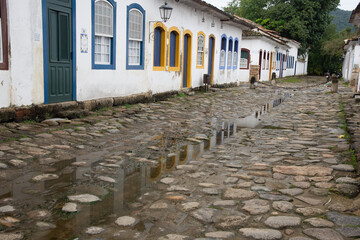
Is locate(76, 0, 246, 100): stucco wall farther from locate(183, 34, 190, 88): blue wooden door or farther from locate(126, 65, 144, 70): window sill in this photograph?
locate(183, 34, 190, 88): blue wooden door

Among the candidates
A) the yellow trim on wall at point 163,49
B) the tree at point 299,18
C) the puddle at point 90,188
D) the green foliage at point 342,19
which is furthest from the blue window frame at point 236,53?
the green foliage at point 342,19

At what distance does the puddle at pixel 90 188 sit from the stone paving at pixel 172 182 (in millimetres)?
12

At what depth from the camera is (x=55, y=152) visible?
5527 millimetres

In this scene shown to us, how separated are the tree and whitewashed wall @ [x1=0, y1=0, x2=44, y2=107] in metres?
33.2

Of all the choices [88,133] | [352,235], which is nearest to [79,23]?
[88,133]

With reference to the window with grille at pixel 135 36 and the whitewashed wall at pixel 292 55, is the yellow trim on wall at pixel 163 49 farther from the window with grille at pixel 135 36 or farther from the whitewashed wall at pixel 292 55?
the whitewashed wall at pixel 292 55

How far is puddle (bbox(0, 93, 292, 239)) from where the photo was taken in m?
3.25

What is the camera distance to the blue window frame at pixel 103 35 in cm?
974

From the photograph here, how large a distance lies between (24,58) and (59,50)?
1078mm

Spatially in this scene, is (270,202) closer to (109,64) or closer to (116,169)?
(116,169)

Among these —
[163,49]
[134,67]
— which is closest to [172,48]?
[163,49]

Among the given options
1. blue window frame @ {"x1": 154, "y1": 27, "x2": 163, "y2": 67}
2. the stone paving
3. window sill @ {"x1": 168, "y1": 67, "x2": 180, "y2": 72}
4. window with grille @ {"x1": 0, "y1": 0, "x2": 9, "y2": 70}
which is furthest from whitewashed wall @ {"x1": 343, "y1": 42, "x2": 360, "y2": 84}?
window with grille @ {"x1": 0, "y1": 0, "x2": 9, "y2": 70}

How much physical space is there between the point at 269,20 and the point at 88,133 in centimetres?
3547

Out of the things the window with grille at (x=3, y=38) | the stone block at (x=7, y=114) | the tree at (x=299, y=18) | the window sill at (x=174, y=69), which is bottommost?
the stone block at (x=7, y=114)
